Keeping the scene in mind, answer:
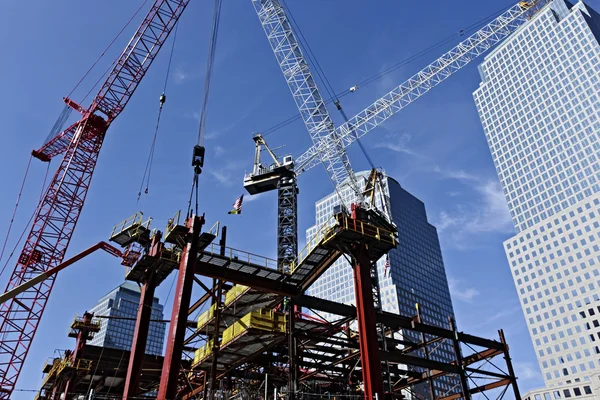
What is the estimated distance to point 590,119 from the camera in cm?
15500

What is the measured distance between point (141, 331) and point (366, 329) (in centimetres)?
1572

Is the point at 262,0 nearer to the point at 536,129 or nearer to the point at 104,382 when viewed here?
the point at 104,382

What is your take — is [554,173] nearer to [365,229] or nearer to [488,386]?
[488,386]

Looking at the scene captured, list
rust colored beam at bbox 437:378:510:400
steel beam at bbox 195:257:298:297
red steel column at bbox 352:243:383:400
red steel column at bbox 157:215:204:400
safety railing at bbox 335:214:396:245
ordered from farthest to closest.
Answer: rust colored beam at bbox 437:378:510:400 → steel beam at bbox 195:257:298:297 → safety railing at bbox 335:214:396:245 → red steel column at bbox 352:243:383:400 → red steel column at bbox 157:215:204:400

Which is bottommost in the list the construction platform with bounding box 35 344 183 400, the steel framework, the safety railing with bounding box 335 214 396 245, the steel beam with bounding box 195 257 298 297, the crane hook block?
the construction platform with bounding box 35 344 183 400

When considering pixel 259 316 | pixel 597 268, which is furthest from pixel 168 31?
pixel 597 268

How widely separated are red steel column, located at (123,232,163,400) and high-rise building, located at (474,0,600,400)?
127m

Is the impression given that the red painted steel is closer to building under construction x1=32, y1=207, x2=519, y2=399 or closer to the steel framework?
building under construction x1=32, y1=207, x2=519, y2=399

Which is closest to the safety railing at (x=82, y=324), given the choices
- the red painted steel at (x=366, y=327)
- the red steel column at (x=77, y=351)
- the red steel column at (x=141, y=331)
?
the red steel column at (x=77, y=351)

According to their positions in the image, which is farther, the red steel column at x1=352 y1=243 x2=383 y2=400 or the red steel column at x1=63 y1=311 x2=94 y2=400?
the red steel column at x1=63 y1=311 x2=94 y2=400

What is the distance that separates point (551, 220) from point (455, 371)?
130996mm

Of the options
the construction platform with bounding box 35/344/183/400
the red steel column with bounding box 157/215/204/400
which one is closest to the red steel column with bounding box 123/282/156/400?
the red steel column with bounding box 157/215/204/400

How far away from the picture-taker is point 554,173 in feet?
529

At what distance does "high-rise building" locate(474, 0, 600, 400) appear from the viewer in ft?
447
